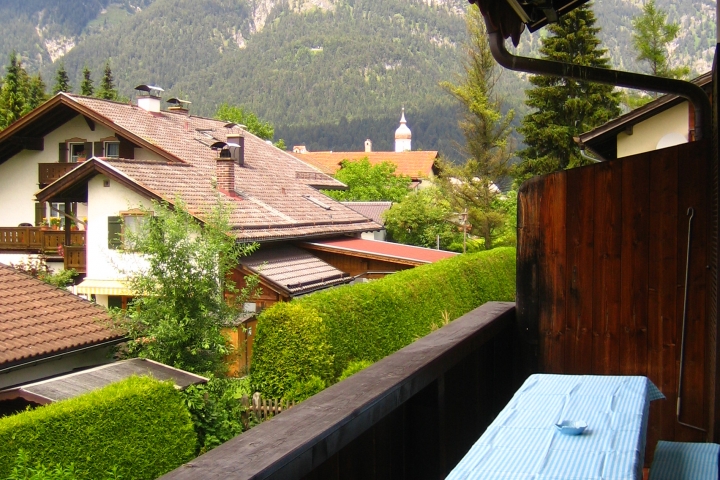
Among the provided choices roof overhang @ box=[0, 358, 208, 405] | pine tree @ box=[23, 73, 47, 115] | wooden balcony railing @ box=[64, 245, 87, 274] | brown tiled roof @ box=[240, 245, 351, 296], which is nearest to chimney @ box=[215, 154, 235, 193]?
brown tiled roof @ box=[240, 245, 351, 296]

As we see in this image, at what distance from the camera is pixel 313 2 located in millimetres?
197125

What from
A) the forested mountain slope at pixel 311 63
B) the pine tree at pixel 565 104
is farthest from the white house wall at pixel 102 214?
the forested mountain slope at pixel 311 63

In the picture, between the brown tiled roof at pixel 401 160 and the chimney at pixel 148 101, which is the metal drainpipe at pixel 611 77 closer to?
the chimney at pixel 148 101

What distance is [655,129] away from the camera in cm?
1759

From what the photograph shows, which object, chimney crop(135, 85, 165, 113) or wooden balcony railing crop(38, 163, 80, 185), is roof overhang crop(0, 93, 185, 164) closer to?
wooden balcony railing crop(38, 163, 80, 185)

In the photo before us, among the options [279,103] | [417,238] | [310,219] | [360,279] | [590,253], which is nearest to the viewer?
[590,253]

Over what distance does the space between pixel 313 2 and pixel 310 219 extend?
179 metres

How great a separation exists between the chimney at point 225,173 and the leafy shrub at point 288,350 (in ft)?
39.1

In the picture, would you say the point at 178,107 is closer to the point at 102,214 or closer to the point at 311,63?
the point at 102,214

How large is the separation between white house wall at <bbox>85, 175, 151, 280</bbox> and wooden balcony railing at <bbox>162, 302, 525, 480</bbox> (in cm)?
1967

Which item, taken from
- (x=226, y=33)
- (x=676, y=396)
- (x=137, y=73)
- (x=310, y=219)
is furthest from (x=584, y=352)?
(x=226, y=33)

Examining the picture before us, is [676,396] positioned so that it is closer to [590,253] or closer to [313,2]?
[590,253]

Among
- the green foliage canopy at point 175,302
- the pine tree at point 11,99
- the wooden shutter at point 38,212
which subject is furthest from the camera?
the pine tree at point 11,99

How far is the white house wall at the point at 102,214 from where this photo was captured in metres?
23.2
